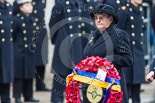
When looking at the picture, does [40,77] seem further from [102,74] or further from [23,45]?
[102,74]

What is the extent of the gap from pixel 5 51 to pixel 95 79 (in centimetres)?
363

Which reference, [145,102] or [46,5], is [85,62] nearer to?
[145,102]

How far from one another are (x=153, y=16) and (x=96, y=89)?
480cm

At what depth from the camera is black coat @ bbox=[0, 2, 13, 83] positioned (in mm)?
9047

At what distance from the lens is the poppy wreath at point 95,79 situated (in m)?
5.75

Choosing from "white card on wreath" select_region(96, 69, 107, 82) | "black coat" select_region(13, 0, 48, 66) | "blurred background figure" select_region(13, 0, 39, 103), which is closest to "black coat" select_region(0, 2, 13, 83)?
"blurred background figure" select_region(13, 0, 39, 103)

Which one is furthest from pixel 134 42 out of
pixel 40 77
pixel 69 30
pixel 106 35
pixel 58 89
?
pixel 106 35

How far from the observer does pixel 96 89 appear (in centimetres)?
586

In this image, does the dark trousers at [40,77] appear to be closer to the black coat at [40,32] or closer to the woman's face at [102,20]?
the black coat at [40,32]

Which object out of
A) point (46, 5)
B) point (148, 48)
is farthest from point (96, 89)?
point (148, 48)

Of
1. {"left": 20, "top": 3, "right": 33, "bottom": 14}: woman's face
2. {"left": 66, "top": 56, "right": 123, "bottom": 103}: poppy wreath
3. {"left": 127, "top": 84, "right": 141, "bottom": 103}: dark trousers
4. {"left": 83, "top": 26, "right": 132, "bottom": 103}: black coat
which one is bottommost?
{"left": 127, "top": 84, "right": 141, "bottom": 103}: dark trousers

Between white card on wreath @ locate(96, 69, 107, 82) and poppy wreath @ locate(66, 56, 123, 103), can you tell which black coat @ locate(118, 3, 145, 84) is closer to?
poppy wreath @ locate(66, 56, 123, 103)

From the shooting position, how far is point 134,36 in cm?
924

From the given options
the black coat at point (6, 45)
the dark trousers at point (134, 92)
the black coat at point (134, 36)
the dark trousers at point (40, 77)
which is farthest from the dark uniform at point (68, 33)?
the dark trousers at point (40, 77)
